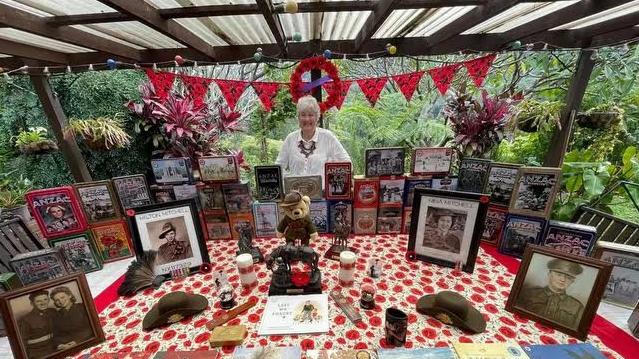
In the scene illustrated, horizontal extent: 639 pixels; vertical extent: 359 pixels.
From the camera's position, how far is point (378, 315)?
143 cm

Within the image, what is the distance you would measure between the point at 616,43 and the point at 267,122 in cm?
589

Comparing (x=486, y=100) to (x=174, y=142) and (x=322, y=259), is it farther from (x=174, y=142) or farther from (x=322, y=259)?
(x=174, y=142)

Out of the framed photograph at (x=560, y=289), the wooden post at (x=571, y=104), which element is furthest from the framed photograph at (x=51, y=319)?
the wooden post at (x=571, y=104)

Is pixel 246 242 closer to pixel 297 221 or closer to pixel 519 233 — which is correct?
pixel 297 221

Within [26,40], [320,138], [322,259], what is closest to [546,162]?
[320,138]

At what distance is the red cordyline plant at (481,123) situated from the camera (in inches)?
115

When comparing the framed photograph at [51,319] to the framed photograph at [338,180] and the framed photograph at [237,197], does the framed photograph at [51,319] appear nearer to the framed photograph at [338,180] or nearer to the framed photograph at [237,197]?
the framed photograph at [237,197]

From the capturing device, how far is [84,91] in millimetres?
4180

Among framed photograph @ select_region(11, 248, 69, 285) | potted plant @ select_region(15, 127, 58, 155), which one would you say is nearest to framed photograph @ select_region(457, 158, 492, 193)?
framed photograph @ select_region(11, 248, 69, 285)

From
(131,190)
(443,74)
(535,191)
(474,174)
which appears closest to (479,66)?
(443,74)

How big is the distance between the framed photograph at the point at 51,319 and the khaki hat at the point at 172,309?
0.23 m

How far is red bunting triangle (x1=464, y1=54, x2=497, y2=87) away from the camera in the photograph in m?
2.69

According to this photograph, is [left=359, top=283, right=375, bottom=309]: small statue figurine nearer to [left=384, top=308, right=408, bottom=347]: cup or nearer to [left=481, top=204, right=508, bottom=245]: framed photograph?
[left=384, top=308, right=408, bottom=347]: cup

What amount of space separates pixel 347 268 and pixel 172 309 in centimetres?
105
